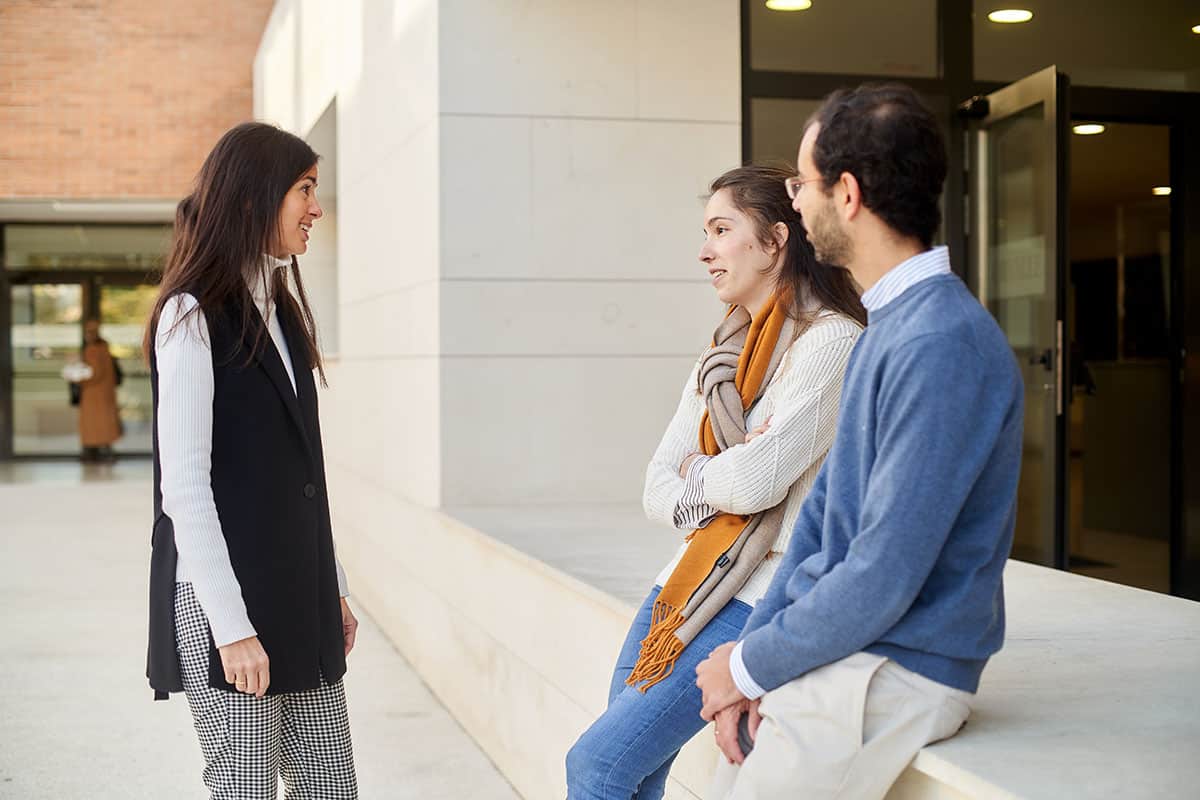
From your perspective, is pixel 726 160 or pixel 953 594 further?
pixel 726 160

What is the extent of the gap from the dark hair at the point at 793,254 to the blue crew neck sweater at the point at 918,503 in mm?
587

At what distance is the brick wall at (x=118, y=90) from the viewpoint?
14.7 m

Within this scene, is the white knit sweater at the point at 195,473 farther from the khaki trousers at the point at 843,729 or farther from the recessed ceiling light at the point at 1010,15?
the recessed ceiling light at the point at 1010,15

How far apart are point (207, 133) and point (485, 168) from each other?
1048cm

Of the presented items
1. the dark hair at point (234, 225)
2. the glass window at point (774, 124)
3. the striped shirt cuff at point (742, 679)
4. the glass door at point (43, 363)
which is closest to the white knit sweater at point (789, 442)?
the striped shirt cuff at point (742, 679)

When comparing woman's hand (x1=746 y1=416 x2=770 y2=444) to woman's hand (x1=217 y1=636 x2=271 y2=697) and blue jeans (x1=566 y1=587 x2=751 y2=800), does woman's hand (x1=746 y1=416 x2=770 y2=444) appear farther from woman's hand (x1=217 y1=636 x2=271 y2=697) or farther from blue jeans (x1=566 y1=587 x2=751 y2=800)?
woman's hand (x1=217 y1=636 x2=271 y2=697)

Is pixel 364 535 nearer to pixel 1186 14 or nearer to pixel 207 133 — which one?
pixel 1186 14

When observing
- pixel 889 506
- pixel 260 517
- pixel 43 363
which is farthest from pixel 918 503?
pixel 43 363

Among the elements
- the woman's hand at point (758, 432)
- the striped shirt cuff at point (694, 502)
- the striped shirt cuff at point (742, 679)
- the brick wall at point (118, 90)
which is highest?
the brick wall at point (118, 90)

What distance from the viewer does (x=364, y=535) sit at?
7.63m

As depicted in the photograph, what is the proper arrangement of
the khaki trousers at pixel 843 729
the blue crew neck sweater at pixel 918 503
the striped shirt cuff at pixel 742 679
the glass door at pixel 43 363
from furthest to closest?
the glass door at pixel 43 363
the striped shirt cuff at pixel 742 679
the khaki trousers at pixel 843 729
the blue crew neck sweater at pixel 918 503

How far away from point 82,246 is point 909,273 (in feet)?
63.4

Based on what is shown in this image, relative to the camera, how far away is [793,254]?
2.44 metres

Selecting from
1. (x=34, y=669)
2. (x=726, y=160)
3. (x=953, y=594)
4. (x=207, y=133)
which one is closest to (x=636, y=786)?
(x=953, y=594)
